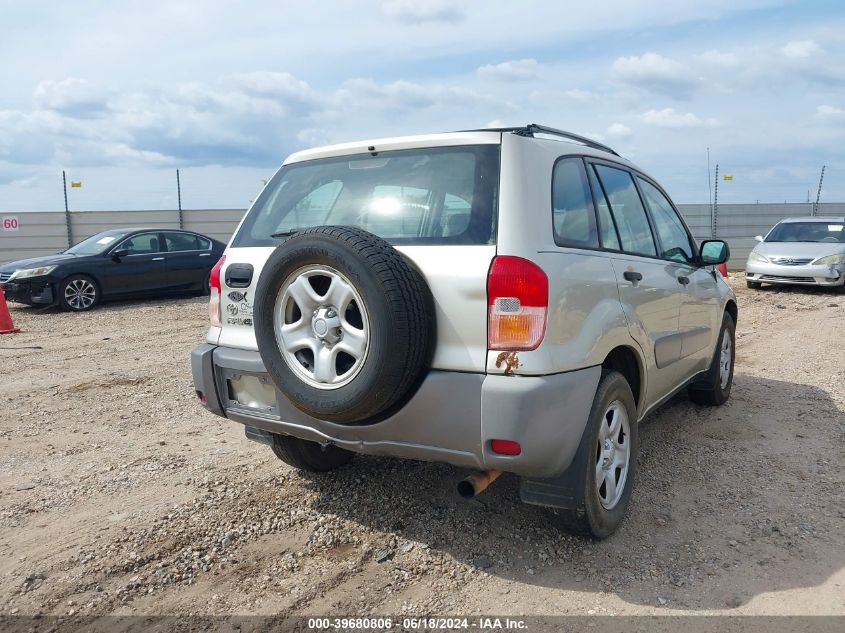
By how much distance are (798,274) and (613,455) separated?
11.0 meters

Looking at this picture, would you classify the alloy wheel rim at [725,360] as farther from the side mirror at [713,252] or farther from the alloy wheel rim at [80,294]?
the alloy wheel rim at [80,294]

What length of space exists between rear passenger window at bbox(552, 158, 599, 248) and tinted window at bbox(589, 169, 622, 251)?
79 millimetres

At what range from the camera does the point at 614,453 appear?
11.0 ft

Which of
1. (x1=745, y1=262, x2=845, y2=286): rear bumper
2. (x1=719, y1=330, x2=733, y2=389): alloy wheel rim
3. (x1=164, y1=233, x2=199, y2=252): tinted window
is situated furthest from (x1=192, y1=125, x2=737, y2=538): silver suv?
(x1=745, y1=262, x2=845, y2=286): rear bumper

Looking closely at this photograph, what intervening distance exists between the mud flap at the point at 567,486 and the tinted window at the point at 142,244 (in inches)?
420

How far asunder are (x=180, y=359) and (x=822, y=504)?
19.5 ft

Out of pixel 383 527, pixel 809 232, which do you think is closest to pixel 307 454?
pixel 383 527

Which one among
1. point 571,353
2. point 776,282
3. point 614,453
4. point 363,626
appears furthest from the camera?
point 776,282

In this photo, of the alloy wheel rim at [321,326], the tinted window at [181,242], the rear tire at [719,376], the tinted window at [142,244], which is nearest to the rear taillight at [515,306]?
the alloy wheel rim at [321,326]

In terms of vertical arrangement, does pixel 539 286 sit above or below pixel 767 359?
above

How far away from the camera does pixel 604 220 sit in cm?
352

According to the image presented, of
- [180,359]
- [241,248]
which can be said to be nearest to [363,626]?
[241,248]

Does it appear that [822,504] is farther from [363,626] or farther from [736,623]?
[363,626]

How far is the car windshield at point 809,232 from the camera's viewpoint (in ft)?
44.1
